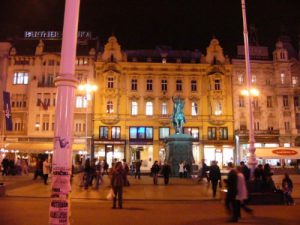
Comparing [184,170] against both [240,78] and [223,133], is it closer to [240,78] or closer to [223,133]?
[223,133]

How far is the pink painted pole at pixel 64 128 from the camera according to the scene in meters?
5.38

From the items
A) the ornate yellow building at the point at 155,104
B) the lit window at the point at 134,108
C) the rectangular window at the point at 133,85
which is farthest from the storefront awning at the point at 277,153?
the rectangular window at the point at 133,85

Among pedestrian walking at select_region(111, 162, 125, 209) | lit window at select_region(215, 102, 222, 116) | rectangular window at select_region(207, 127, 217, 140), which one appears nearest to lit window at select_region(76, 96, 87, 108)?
rectangular window at select_region(207, 127, 217, 140)

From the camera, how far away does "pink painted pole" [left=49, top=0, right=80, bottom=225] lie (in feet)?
17.6

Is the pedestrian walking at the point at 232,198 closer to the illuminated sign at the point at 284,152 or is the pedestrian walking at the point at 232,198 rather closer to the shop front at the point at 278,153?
the shop front at the point at 278,153

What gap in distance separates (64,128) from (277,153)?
38426 millimetres

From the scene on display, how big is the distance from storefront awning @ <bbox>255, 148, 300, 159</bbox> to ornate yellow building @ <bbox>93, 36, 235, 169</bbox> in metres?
10.2

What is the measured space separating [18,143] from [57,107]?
44.9 meters

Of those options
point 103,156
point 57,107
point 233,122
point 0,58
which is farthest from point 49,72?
point 57,107

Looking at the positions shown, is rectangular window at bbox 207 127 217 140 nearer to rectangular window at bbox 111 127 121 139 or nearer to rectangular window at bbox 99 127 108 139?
rectangular window at bbox 111 127 121 139

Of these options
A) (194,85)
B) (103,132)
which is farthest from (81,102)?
(194,85)

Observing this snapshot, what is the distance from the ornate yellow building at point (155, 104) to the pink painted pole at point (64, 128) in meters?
44.3

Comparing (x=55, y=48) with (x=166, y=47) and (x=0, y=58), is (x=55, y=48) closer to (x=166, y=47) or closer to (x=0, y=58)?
(x=0, y=58)

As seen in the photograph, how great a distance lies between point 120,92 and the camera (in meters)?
51.2
